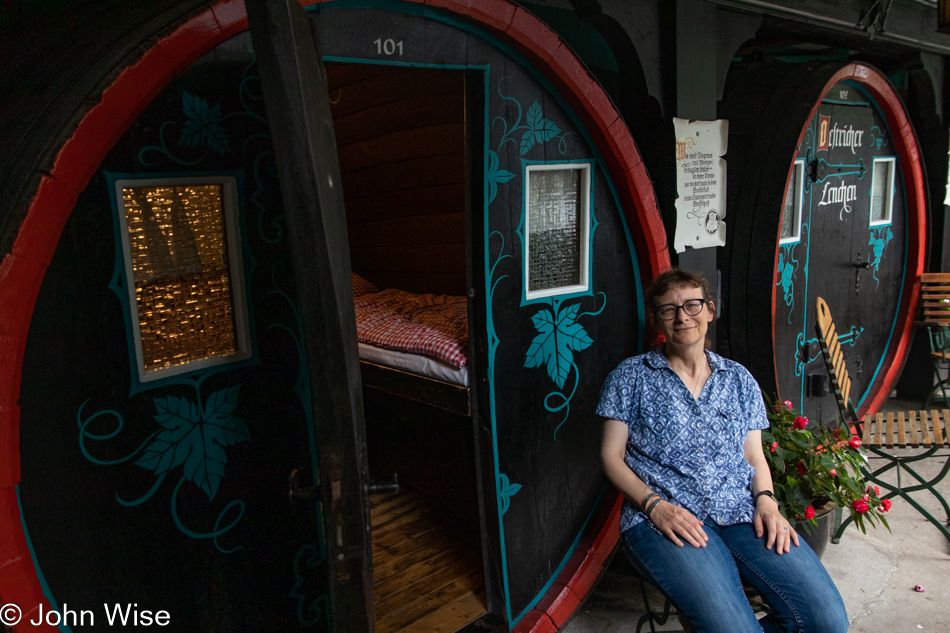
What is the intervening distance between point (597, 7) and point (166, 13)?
181 centimetres

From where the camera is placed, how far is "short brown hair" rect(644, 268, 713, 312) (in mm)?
2275

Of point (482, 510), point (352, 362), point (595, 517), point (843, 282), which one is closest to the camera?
point (352, 362)

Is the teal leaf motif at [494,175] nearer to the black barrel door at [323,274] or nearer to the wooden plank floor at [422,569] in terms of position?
the black barrel door at [323,274]

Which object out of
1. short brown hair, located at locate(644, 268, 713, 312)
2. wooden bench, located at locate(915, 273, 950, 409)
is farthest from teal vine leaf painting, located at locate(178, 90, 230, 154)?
wooden bench, located at locate(915, 273, 950, 409)

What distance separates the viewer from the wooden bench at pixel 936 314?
16.8ft

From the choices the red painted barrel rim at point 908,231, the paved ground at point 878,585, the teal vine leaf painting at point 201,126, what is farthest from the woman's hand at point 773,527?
the red painted barrel rim at point 908,231

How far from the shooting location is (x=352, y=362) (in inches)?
52.5

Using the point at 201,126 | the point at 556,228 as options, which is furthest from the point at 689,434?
the point at 201,126

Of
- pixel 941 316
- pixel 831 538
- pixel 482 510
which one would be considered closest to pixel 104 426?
pixel 482 510

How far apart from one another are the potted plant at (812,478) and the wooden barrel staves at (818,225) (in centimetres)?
74

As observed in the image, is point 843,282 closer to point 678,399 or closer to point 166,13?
point 678,399

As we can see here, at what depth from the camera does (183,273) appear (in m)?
1.69

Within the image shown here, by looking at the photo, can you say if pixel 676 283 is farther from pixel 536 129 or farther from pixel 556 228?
pixel 536 129

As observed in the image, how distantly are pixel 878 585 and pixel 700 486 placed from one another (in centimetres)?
179
